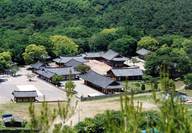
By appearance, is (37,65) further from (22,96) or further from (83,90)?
(22,96)

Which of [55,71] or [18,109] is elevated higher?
[55,71]

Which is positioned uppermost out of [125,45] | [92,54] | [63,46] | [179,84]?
[125,45]

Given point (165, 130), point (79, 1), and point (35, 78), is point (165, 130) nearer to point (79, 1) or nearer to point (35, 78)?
point (35, 78)

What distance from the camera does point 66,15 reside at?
115m

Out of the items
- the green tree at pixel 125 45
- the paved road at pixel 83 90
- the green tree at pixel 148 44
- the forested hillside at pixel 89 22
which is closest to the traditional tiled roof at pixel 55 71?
the paved road at pixel 83 90

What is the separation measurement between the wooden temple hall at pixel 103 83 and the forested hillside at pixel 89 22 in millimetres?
20234

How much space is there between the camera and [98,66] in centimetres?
6731

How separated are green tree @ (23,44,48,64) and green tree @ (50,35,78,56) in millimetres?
6001

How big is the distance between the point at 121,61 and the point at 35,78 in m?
19.5

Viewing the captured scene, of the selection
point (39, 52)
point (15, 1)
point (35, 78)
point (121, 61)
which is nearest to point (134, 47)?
point (121, 61)

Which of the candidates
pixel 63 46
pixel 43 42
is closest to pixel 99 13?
pixel 63 46

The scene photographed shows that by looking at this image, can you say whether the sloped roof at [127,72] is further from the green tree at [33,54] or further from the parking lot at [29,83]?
the green tree at [33,54]

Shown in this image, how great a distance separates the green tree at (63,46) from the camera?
71.4 m

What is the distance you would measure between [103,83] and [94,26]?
5162 cm
